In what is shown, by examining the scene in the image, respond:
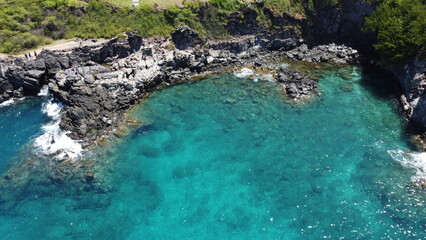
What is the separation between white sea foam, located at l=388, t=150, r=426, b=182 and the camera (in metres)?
38.2

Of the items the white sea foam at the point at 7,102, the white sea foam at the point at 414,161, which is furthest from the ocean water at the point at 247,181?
the white sea foam at the point at 7,102

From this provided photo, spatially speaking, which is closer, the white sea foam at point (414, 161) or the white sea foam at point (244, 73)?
the white sea foam at point (414, 161)

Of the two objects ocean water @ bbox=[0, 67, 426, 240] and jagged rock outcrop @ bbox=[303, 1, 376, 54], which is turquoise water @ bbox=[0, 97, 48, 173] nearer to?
ocean water @ bbox=[0, 67, 426, 240]

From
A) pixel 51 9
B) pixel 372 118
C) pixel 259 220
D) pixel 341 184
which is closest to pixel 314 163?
pixel 341 184

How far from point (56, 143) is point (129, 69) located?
65.6ft

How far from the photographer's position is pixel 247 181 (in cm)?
3988

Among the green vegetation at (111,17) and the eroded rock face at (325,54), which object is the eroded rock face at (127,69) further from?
the green vegetation at (111,17)

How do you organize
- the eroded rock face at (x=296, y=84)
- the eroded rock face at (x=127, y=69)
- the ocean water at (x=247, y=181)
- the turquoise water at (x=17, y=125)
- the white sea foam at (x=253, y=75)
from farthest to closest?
the white sea foam at (x=253, y=75) < the eroded rock face at (x=296, y=84) < the eroded rock face at (x=127, y=69) < the turquoise water at (x=17, y=125) < the ocean water at (x=247, y=181)

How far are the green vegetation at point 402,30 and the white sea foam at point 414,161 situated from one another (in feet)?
62.9

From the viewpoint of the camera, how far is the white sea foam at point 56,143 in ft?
145

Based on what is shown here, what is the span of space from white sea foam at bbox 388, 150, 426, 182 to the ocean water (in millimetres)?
223

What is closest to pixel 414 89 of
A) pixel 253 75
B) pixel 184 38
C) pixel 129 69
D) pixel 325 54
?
pixel 325 54

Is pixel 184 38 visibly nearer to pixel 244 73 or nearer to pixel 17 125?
pixel 244 73

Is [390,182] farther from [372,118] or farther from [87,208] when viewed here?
[87,208]
